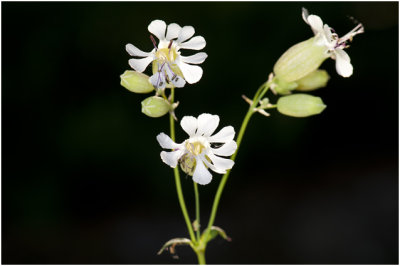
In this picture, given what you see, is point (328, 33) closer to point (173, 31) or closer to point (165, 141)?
point (173, 31)

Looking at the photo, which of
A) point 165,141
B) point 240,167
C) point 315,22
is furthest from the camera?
point 240,167

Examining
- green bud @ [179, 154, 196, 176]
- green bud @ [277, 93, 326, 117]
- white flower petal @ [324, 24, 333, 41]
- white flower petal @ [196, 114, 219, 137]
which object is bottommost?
green bud @ [179, 154, 196, 176]

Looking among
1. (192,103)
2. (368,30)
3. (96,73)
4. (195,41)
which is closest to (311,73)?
(195,41)

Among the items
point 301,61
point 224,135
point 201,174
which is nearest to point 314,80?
point 301,61

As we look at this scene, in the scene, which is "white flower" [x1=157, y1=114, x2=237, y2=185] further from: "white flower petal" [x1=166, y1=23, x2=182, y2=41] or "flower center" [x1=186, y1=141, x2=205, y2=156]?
"white flower petal" [x1=166, y1=23, x2=182, y2=41]

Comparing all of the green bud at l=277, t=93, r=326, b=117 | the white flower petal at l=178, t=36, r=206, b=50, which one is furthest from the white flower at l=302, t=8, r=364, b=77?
the white flower petal at l=178, t=36, r=206, b=50

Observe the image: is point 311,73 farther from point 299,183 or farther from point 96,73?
point 299,183
